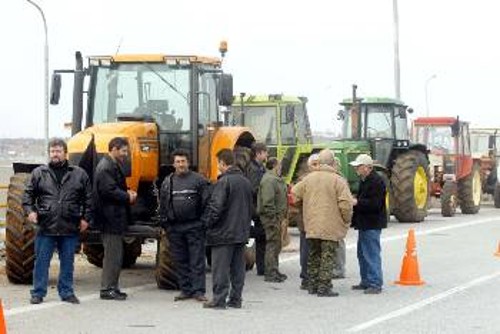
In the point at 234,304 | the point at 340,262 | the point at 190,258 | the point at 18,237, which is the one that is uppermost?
the point at 18,237

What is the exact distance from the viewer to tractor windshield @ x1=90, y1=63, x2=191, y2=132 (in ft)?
45.9

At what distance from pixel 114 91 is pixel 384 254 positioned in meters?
6.18

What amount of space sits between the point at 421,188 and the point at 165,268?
1445 cm

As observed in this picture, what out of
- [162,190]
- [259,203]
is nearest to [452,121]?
[259,203]

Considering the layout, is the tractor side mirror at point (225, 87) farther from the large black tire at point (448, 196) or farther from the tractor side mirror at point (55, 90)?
the large black tire at point (448, 196)

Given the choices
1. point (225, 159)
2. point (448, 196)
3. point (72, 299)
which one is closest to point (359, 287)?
point (225, 159)

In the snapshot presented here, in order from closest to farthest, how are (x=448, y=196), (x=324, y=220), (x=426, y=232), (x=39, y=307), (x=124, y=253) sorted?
(x=39, y=307), (x=324, y=220), (x=124, y=253), (x=426, y=232), (x=448, y=196)

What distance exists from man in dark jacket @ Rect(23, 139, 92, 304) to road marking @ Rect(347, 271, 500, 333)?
337cm

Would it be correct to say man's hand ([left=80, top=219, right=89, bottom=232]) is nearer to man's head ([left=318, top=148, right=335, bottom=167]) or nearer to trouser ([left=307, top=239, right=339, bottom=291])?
trouser ([left=307, top=239, right=339, bottom=291])

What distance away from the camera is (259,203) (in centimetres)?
1414

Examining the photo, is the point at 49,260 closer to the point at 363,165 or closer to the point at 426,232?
the point at 363,165

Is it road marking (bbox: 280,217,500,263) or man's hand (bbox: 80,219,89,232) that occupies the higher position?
man's hand (bbox: 80,219,89,232)

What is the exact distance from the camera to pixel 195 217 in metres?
12.2

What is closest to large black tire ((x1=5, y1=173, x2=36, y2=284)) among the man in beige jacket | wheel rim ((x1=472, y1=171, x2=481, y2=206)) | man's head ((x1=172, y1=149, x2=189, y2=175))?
man's head ((x1=172, y1=149, x2=189, y2=175))
